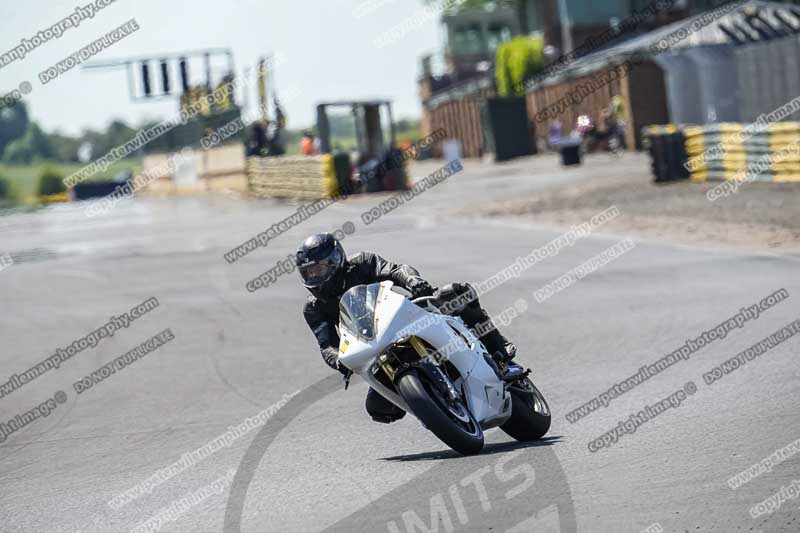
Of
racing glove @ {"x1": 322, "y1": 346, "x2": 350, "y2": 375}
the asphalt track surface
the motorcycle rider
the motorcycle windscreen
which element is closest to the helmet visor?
the motorcycle rider

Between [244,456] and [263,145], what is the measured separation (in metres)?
40.7

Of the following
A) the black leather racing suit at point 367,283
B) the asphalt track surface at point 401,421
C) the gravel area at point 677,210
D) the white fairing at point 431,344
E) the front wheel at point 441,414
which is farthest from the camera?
the gravel area at point 677,210

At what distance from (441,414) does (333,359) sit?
104 centimetres

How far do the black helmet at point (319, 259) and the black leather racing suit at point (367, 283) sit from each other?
25cm

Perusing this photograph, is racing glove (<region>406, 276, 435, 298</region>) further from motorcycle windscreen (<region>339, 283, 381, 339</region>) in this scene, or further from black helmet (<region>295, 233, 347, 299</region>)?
black helmet (<region>295, 233, 347, 299</region>)

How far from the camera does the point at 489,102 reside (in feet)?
164

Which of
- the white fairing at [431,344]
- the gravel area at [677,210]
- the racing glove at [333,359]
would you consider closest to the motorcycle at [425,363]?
the white fairing at [431,344]

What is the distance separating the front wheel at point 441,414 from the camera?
802cm

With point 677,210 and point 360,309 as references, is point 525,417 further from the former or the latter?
point 677,210

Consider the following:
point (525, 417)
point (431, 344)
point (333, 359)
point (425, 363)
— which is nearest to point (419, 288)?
point (431, 344)

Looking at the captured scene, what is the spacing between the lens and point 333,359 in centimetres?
882

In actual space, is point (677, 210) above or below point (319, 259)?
below

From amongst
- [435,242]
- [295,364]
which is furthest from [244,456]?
[435,242]

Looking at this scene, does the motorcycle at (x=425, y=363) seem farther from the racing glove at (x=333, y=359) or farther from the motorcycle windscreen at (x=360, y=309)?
the racing glove at (x=333, y=359)
